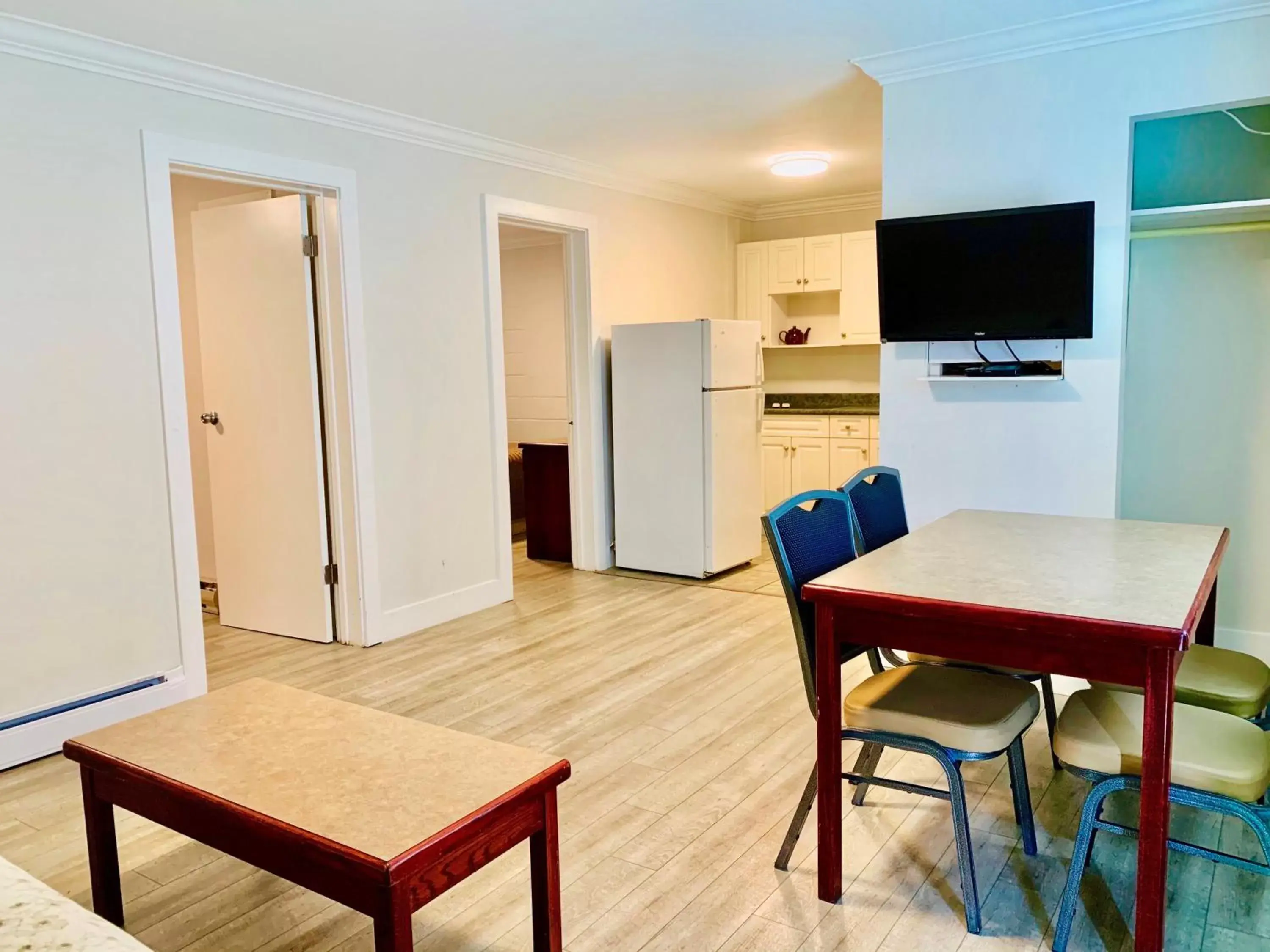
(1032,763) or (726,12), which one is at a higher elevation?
(726,12)

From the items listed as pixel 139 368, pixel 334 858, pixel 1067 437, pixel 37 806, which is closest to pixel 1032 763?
pixel 1067 437

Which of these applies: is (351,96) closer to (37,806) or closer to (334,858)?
(37,806)

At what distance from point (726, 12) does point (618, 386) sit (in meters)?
2.66

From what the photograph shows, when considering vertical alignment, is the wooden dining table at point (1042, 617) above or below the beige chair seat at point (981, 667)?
above

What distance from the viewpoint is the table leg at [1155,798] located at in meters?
1.66

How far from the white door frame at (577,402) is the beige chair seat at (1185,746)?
3259mm

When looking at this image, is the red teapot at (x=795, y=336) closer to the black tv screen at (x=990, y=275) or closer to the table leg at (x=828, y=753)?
the black tv screen at (x=990, y=275)

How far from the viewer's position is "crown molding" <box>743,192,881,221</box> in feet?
21.2

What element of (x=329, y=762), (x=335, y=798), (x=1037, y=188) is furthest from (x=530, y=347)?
(x=335, y=798)

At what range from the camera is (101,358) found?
320 cm

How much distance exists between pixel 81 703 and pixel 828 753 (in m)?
2.61

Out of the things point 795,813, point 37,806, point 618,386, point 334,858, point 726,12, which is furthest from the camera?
point 618,386

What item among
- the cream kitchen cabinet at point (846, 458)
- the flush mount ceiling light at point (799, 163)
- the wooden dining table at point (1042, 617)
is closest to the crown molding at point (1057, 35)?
the flush mount ceiling light at point (799, 163)

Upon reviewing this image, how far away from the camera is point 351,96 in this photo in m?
3.85
